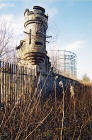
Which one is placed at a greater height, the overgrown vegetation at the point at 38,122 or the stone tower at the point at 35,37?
the stone tower at the point at 35,37

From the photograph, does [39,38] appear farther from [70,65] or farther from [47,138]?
[70,65]

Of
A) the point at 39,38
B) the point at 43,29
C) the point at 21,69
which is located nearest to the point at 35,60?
the point at 39,38

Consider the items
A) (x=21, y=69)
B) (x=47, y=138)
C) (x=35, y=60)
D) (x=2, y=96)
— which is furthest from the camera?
(x=35, y=60)

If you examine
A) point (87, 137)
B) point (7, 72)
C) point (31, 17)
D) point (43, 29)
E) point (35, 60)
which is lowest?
point (87, 137)

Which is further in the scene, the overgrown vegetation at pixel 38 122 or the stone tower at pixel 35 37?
the stone tower at pixel 35 37

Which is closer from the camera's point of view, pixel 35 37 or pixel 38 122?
pixel 38 122

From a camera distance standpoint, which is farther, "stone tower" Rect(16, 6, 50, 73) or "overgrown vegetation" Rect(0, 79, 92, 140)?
"stone tower" Rect(16, 6, 50, 73)

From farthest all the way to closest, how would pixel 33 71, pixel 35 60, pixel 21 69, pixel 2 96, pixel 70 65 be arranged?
pixel 70 65, pixel 35 60, pixel 33 71, pixel 21 69, pixel 2 96

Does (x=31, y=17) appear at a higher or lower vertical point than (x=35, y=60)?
higher

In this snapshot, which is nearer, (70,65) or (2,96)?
(2,96)

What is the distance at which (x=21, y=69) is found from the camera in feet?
21.8

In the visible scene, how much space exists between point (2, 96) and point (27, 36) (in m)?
7.16

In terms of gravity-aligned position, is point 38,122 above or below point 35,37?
below

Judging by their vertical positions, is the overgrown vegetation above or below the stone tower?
below
